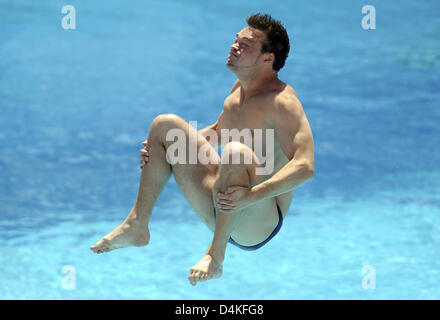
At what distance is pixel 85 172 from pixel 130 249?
178cm

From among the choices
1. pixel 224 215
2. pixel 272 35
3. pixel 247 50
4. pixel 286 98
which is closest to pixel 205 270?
pixel 224 215

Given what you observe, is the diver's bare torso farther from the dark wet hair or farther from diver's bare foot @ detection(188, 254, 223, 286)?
diver's bare foot @ detection(188, 254, 223, 286)

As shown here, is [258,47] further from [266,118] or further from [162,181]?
[162,181]

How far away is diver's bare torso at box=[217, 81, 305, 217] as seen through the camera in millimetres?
3552

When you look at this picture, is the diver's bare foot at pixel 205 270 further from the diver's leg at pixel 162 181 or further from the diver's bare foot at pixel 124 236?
the diver's bare foot at pixel 124 236

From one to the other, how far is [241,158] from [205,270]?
0.61 meters

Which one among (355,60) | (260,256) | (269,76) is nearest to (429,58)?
(355,60)

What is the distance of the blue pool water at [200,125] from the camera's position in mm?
6629

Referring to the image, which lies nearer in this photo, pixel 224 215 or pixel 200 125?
pixel 224 215

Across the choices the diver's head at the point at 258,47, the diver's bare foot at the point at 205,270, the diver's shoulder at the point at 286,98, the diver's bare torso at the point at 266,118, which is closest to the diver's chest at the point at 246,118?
the diver's bare torso at the point at 266,118

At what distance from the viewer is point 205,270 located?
3.41 metres

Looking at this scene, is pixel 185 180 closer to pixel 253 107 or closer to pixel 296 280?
pixel 253 107

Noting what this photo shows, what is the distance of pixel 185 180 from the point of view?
3723 millimetres

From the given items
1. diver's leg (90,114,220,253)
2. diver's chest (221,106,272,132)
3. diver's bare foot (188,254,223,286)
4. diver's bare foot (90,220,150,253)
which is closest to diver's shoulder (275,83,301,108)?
diver's chest (221,106,272,132)
